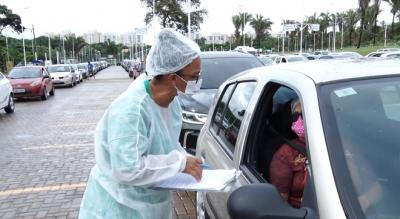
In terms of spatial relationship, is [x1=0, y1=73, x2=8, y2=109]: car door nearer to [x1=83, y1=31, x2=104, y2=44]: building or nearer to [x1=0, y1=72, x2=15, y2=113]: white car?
[x1=0, y1=72, x2=15, y2=113]: white car

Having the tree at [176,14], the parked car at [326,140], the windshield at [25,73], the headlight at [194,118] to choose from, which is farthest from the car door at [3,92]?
the tree at [176,14]

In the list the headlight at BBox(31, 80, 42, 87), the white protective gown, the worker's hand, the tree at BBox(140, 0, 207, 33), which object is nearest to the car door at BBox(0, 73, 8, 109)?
the headlight at BBox(31, 80, 42, 87)

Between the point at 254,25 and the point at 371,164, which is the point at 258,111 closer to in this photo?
the point at 371,164

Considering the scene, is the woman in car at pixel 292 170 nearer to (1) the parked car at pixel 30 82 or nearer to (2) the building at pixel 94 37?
(1) the parked car at pixel 30 82

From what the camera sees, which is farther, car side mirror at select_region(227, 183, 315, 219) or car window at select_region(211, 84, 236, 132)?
car window at select_region(211, 84, 236, 132)

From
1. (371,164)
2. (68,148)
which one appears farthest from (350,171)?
(68,148)

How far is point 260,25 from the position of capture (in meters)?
86.4

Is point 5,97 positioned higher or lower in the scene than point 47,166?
higher

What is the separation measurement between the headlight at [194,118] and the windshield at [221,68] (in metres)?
1.10

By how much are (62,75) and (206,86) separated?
23.0 m

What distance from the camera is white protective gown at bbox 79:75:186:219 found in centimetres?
213

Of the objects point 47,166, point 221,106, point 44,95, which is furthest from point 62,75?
point 221,106

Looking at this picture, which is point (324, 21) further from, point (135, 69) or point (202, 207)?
point (202, 207)

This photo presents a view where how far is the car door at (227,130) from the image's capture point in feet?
10.0
